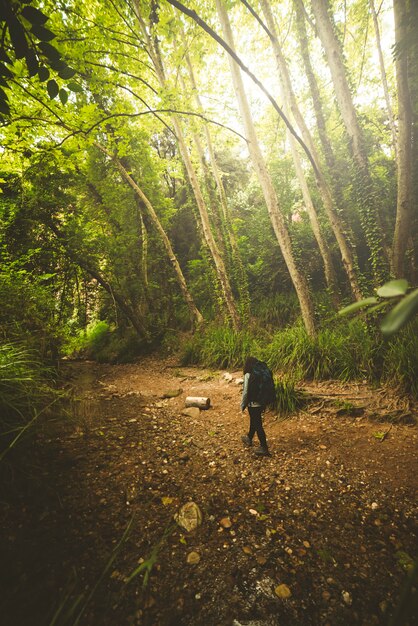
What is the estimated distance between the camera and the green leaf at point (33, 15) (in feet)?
4.45

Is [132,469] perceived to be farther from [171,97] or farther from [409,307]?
[171,97]

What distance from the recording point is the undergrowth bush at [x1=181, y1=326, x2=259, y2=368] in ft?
23.0

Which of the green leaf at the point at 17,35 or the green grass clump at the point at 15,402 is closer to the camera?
the green leaf at the point at 17,35

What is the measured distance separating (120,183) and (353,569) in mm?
11249

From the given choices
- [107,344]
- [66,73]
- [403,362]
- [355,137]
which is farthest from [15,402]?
[107,344]

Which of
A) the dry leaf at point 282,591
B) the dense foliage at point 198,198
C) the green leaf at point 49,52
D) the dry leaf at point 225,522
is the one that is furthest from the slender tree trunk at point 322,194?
the green leaf at point 49,52

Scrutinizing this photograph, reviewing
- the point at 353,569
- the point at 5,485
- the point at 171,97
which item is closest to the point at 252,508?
the point at 353,569

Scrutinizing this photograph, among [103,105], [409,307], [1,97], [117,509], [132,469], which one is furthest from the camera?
[103,105]

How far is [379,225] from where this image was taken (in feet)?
17.2

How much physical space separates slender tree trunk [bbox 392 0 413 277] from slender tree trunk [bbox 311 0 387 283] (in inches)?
17.0

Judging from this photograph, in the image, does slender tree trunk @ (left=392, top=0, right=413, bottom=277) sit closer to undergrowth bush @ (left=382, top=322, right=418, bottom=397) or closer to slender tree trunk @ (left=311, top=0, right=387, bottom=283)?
slender tree trunk @ (left=311, top=0, right=387, bottom=283)

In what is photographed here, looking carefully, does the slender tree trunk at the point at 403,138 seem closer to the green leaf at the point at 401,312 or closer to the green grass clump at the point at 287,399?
the green grass clump at the point at 287,399

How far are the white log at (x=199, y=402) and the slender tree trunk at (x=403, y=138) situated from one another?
160 inches

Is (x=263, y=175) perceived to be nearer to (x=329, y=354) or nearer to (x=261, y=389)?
(x=329, y=354)
